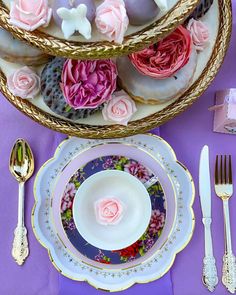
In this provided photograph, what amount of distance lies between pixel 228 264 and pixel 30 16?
19.0 inches

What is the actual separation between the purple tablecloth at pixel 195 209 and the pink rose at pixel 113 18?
1.10 feet

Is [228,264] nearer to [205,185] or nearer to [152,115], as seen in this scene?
[205,185]

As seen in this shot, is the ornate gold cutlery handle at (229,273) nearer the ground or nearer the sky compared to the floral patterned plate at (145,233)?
nearer the ground

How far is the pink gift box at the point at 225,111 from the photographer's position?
28.1 inches

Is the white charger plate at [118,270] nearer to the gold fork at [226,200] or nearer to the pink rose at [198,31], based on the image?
the gold fork at [226,200]

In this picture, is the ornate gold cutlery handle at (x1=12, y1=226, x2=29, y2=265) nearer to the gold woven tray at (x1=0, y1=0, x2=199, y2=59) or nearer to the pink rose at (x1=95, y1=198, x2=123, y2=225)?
the pink rose at (x1=95, y1=198, x2=123, y2=225)

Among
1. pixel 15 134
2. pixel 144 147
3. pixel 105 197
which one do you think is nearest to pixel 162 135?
pixel 144 147

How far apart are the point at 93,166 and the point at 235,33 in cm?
34

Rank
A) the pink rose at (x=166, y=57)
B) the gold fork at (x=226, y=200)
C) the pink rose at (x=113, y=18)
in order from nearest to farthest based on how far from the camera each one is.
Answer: the pink rose at (x=113, y=18) → the pink rose at (x=166, y=57) → the gold fork at (x=226, y=200)

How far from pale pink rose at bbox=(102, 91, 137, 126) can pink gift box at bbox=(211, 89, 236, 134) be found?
155 millimetres

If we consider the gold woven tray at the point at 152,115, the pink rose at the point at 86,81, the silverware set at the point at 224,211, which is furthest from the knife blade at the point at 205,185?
the pink rose at the point at 86,81

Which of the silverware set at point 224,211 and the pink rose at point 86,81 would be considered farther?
the silverware set at point 224,211

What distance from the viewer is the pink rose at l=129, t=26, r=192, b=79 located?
0.62m

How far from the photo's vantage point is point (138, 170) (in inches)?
29.8
